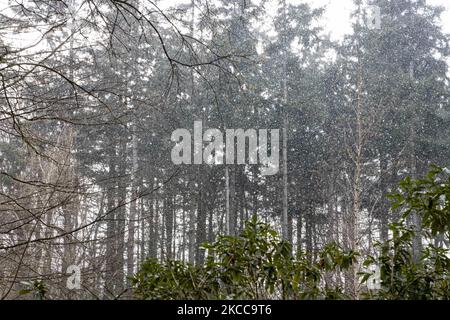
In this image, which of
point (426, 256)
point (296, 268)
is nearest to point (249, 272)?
point (296, 268)

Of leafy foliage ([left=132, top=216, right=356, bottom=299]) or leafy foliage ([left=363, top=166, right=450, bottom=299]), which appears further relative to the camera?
leafy foliage ([left=132, top=216, right=356, bottom=299])

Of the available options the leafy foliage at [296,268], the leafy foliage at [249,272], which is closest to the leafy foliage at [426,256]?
the leafy foliage at [296,268]

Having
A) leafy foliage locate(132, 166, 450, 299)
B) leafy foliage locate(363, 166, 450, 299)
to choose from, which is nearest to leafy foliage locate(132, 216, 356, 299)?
leafy foliage locate(132, 166, 450, 299)

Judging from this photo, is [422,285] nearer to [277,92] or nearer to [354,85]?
[277,92]

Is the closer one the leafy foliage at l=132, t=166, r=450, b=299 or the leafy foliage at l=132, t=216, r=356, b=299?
the leafy foliage at l=132, t=166, r=450, b=299

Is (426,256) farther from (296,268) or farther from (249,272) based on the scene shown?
(249,272)

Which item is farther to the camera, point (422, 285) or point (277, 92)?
point (277, 92)

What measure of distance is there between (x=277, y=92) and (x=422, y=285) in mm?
8963

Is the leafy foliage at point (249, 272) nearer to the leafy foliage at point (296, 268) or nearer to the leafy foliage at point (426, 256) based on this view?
the leafy foliage at point (296, 268)

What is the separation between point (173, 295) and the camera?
1165 mm

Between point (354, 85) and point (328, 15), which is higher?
point (328, 15)

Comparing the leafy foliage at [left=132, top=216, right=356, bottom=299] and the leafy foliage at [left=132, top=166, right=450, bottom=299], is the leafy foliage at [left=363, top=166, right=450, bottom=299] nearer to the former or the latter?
the leafy foliage at [left=132, top=166, right=450, bottom=299]
